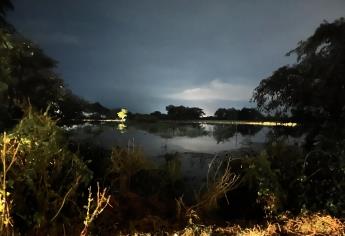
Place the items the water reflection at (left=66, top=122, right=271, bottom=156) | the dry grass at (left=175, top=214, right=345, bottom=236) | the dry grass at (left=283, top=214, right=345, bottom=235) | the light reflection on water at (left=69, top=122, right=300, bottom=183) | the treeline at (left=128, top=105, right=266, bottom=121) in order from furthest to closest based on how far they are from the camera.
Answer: the treeline at (left=128, top=105, right=266, bottom=121)
the water reflection at (left=66, top=122, right=271, bottom=156)
the light reflection on water at (left=69, top=122, right=300, bottom=183)
the dry grass at (left=283, top=214, right=345, bottom=235)
the dry grass at (left=175, top=214, right=345, bottom=236)

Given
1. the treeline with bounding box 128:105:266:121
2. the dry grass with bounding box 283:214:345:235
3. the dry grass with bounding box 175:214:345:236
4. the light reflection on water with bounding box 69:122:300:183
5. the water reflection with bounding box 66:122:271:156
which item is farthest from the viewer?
the treeline with bounding box 128:105:266:121

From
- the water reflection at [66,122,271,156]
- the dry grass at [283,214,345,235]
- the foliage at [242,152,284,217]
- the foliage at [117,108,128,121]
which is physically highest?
the foliage at [117,108,128,121]

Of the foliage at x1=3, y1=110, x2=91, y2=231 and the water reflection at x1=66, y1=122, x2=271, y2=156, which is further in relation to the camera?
the water reflection at x1=66, y1=122, x2=271, y2=156

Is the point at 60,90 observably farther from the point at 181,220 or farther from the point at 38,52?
the point at 181,220

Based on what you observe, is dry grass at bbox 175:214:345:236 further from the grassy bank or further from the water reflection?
the water reflection

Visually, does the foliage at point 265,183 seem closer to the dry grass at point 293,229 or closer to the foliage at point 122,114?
the dry grass at point 293,229

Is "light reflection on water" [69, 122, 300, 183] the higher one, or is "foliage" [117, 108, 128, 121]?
"foliage" [117, 108, 128, 121]

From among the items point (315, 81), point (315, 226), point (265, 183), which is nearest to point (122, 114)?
point (315, 81)

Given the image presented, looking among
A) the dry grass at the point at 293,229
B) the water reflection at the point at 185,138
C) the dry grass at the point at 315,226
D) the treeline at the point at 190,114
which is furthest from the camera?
the treeline at the point at 190,114

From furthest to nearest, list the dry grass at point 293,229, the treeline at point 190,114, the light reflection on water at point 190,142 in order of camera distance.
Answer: the treeline at point 190,114 → the light reflection on water at point 190,142 → the dry grass at point 293,229

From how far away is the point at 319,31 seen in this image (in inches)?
518

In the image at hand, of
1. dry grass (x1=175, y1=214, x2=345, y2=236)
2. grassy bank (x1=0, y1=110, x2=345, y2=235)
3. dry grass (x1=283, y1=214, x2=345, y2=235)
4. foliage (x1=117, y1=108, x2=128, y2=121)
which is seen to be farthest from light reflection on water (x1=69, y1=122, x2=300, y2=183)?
foliage (x1=117, y1=108, x2=128, y2=121)

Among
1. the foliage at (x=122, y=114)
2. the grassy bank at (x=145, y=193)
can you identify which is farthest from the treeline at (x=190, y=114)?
the grassy bank at (x=145, y=193)

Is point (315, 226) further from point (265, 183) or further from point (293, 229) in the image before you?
point (265, 183)
